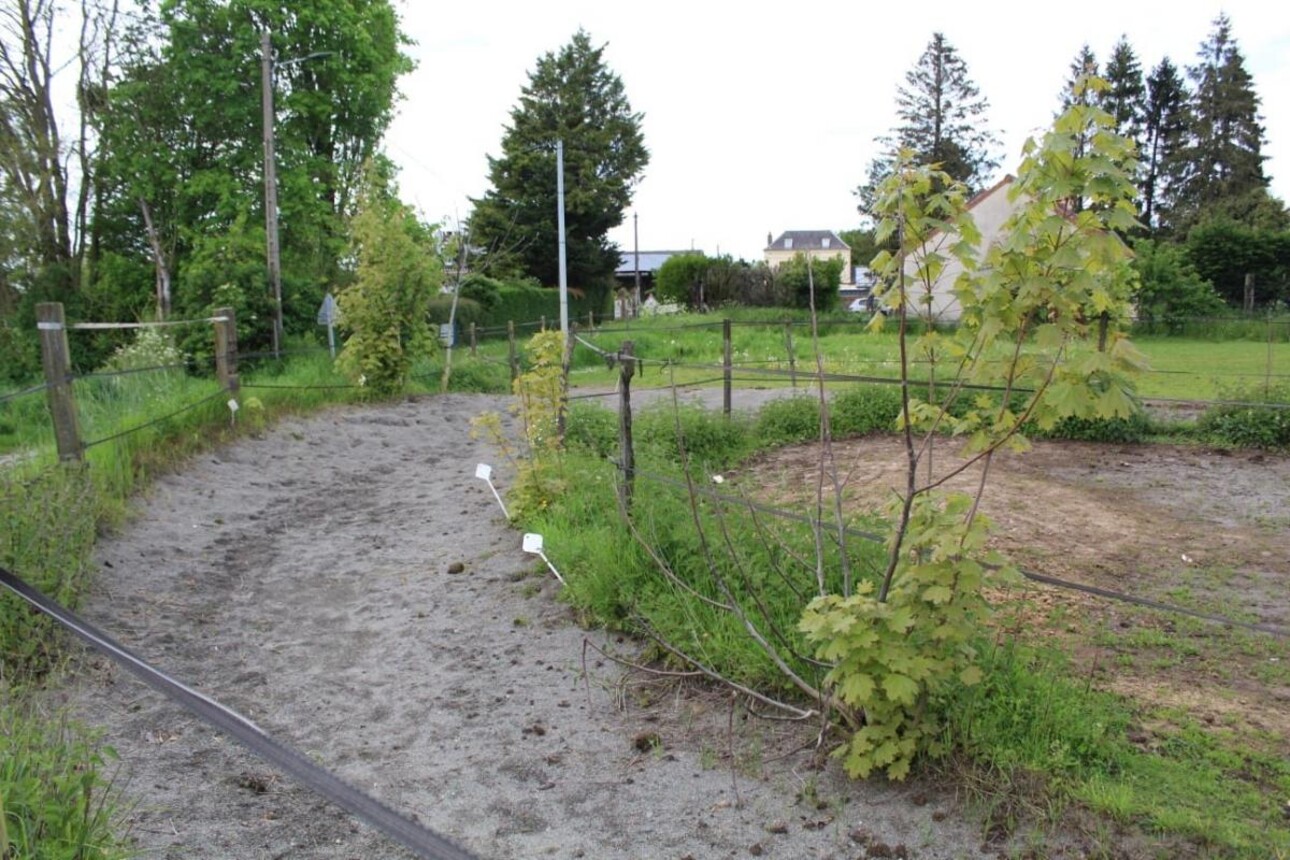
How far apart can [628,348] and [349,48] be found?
23761mm

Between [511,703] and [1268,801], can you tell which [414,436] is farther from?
[1268,801]

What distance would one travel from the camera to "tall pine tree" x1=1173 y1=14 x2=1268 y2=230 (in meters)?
44.1

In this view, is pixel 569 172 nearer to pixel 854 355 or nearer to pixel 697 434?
pixel 854 355

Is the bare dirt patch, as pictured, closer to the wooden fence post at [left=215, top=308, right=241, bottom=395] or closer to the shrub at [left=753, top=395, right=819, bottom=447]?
the shrub at [left=753, top=395, right=819, bottom=447]

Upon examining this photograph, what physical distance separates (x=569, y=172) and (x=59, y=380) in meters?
36.6

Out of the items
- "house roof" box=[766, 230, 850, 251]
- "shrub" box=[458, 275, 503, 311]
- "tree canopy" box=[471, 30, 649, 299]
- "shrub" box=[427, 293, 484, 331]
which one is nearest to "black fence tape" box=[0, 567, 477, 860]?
"shrub" box=[427, 293, 484, 331]

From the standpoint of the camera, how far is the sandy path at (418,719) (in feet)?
9.37

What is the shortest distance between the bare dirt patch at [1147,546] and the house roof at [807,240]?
77.9 m

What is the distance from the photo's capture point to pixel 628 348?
5.95 meters

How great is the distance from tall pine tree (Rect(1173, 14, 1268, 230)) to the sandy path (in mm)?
46490

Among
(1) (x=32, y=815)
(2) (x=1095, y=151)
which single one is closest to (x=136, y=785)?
(1) (x=32, y=815)

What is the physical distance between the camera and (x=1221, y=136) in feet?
147

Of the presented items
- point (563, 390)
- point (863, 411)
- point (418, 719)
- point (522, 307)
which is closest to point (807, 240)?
point (522, 307)

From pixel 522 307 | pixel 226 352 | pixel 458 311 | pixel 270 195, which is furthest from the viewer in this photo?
pixel 522 307
